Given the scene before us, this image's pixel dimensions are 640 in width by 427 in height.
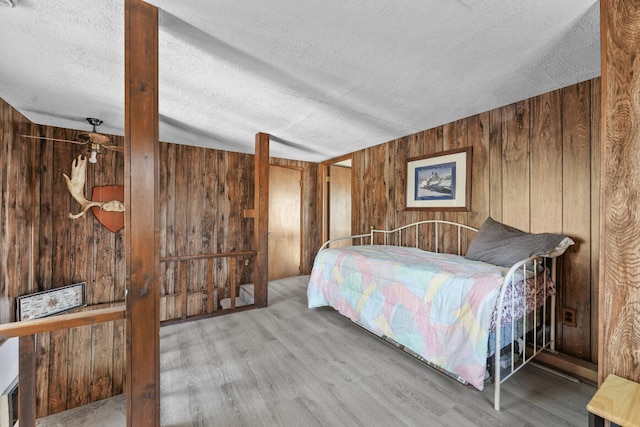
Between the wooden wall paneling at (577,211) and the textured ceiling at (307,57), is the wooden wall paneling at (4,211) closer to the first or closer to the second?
the textured ceiling at (307,57)

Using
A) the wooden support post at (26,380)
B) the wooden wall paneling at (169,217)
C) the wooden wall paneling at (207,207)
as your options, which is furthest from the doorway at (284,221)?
the wooden support post at (26,380)

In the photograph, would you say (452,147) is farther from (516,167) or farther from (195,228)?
(195,228)

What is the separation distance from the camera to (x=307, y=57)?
1606 millimetres

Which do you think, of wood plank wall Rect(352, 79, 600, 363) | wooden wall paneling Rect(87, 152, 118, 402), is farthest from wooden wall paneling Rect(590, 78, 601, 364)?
wooden wall paneling Rect(87, 152, 118, 402)

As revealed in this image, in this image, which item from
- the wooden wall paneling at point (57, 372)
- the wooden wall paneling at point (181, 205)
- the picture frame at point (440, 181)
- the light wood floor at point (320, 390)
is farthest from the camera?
the wooden wall paneling at point (181, 205)

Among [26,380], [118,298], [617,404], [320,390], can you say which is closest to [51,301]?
[118,298]

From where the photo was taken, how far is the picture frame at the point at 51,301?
2.50 m

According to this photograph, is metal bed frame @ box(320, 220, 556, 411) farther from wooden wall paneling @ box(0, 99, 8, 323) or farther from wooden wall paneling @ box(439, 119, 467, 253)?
wooden wall paneling @ box(0, 99, 8, 323)

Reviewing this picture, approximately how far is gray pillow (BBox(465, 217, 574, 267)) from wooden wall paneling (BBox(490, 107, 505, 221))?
0.46ft

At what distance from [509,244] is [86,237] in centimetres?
439

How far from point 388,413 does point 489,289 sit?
91 cm

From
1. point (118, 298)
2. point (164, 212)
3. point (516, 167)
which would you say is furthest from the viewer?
point (164, 212)

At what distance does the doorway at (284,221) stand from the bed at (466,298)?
6.00 feet

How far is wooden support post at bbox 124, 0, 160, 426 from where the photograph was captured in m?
1.21
